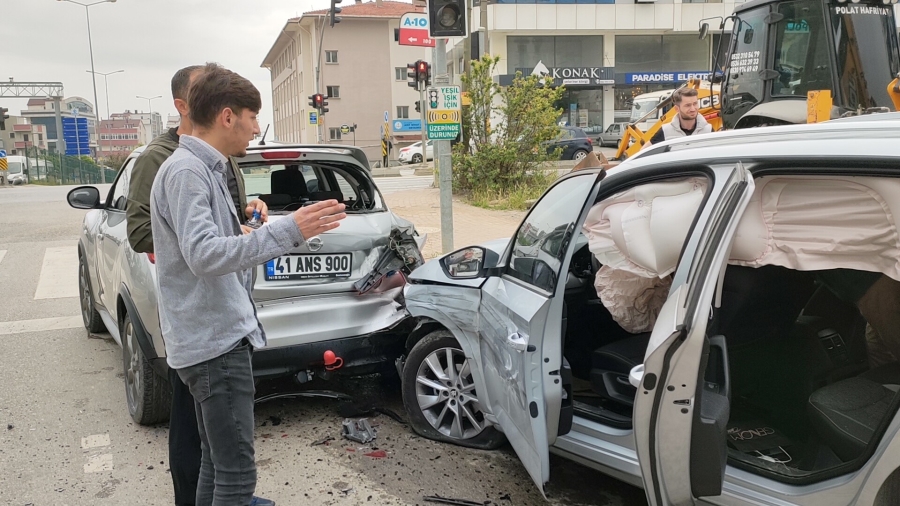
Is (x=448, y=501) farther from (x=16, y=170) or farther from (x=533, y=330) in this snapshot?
(x=16, y=170)

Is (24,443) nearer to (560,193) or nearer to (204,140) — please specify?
(204,140)

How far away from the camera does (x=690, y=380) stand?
7.64 ft

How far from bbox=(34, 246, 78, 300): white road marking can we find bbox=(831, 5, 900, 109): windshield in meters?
9.26

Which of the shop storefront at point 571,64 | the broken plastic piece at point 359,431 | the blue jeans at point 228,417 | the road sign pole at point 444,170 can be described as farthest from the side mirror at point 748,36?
the shop storefront at point 571,64

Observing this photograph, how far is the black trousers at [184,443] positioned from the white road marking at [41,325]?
4582 mm

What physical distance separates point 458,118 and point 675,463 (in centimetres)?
601

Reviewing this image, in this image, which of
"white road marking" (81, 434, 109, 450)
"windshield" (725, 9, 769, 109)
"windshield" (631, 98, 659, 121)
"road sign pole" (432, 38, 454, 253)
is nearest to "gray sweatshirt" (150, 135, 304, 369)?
"white road marking" (81, 434, 109, 450)

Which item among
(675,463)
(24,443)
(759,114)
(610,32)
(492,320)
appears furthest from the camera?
(610,32)

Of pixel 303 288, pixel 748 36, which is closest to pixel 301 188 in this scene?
pixel 303 288

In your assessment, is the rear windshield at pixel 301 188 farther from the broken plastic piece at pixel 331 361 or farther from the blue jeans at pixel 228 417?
the blue jeans at pixel 228 417

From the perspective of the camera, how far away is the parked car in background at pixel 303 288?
13.3ft

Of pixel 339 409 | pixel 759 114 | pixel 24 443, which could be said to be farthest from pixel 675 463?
pixel 759 114

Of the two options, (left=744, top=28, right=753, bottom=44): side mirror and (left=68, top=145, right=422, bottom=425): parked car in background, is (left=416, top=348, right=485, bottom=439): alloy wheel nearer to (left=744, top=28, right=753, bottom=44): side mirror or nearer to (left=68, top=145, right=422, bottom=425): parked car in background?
(left=68, top=145, right=422, bottom=425): parked car in background

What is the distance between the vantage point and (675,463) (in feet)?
8.02
